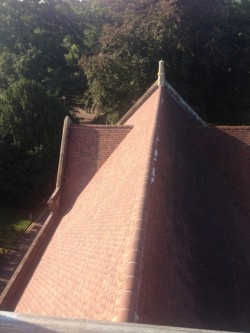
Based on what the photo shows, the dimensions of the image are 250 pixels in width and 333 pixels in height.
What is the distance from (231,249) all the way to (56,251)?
5118 mm

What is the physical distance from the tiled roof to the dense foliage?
11605 mm

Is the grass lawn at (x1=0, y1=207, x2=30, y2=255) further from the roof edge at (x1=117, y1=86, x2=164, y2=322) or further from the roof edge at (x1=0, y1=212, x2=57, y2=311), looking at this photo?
the roof edge at (x1=117, y1=86, x2=164, y2=322)

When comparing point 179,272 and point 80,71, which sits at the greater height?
point 80,71

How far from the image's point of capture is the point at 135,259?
550cm

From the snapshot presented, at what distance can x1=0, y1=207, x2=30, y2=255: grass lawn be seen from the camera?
21094mm

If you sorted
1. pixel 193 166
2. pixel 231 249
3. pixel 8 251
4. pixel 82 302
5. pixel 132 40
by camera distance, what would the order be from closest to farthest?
pixel 82 302 → pixel 231 249 → pixel 193 166 → pixel 8 251 → pixel 132 40

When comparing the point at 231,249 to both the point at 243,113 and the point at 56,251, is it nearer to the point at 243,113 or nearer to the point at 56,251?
the point at 56,251

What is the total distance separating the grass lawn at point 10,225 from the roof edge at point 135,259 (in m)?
15.8

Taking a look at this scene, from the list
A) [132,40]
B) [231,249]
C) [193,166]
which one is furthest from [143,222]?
[132,40]

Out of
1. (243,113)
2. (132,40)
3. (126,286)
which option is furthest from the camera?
(243,113)

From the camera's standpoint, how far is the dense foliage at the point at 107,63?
78.3 ft

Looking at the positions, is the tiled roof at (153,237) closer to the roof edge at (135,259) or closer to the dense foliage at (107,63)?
the roof edge at (135,259)

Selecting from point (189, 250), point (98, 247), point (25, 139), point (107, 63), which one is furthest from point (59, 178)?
point (107, 63)

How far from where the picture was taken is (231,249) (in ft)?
28.6
